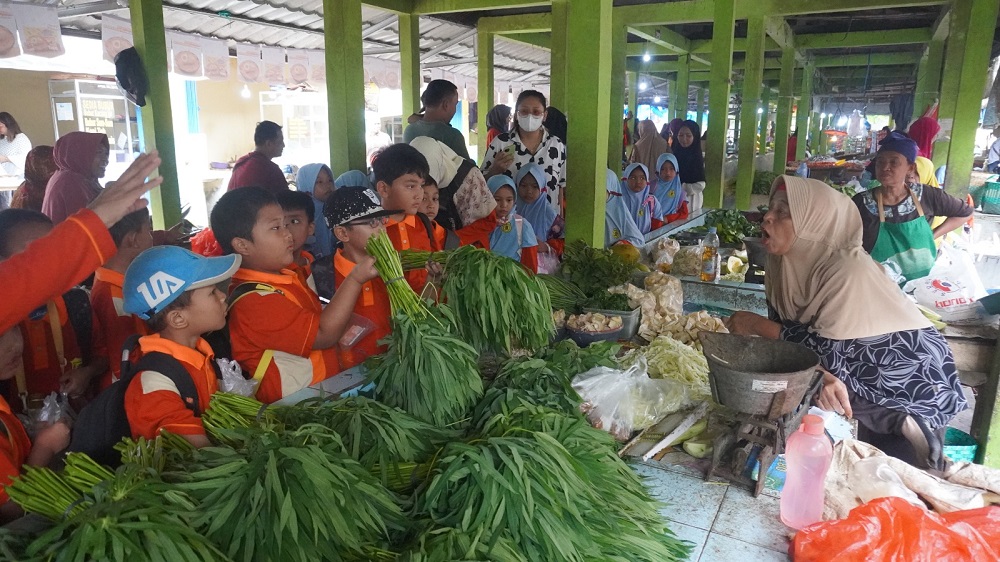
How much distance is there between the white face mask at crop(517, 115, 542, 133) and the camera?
5.26m

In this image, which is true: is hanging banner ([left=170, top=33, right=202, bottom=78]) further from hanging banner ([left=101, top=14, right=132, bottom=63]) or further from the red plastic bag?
the red plastic bag

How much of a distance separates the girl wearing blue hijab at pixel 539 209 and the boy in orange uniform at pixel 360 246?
8.55 feet

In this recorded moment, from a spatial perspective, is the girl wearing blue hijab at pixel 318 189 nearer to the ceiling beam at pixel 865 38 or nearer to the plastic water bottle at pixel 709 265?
the plastic water bottle at pixel 709 265

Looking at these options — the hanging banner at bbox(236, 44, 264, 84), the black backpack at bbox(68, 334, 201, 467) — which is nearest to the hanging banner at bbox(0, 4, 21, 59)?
the hanging banner at bbox(236, 44, 264, 84)

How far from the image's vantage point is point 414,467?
5.76 feet

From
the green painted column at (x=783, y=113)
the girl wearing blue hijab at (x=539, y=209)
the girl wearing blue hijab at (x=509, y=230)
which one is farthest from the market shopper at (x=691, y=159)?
the green painted column at (x=783, y=113)

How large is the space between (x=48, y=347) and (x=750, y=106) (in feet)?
36.3

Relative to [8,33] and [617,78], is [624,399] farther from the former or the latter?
[617,78]

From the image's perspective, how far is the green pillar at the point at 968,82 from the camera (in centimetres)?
870

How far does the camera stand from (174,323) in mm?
1975

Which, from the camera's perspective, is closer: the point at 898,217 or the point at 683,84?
the point at 898,217

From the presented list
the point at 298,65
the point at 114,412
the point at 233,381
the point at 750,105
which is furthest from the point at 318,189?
the point at 750,105

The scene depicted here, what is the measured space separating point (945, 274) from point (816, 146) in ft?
91.2

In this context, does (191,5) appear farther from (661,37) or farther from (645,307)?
(661,37)
